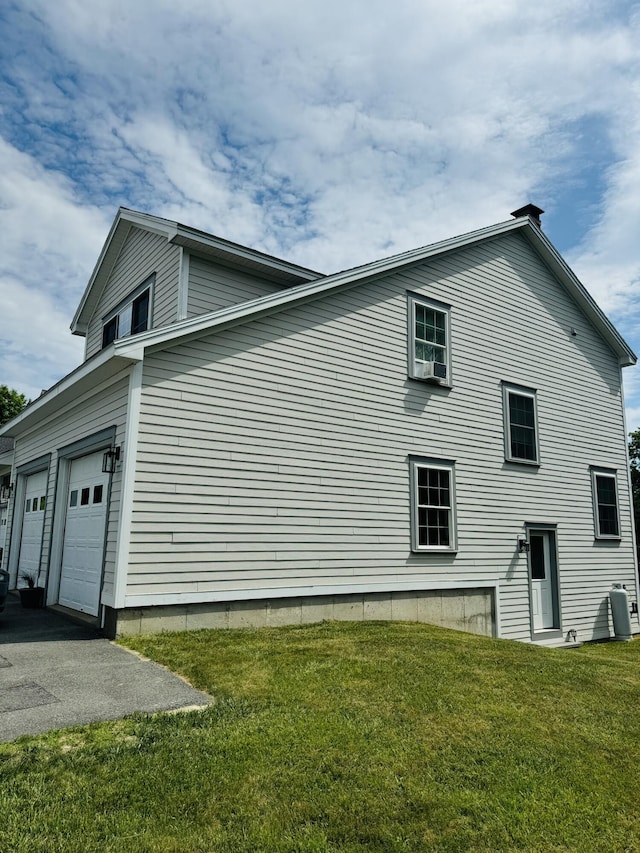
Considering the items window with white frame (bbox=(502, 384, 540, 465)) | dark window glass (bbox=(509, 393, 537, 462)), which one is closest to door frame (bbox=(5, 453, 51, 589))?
window with white frame (bbox=(502, 384, 540, 465))

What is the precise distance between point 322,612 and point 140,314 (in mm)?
6883

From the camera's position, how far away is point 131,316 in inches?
494

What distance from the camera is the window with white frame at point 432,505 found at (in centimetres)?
1130

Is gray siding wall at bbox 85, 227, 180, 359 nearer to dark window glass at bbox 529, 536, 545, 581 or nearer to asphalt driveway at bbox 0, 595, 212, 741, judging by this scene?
asphalt driveway at bbox 0, 595, 212, 741

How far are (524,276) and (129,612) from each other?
471 inches

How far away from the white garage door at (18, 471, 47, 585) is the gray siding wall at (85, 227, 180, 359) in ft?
11.5

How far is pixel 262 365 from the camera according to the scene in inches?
378

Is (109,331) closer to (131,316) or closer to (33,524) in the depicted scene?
(131,316)

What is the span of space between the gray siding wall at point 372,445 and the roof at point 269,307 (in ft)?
0.82

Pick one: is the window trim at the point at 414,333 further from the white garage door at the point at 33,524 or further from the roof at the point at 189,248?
the white garage door at the point at 33,524

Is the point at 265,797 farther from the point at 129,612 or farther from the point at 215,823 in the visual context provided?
the point at 129,612

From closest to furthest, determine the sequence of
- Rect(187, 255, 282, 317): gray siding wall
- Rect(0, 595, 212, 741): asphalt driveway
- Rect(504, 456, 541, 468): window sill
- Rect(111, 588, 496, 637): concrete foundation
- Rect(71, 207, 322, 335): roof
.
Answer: Rect(0, 595, 212, 741): asphalt driveway, Rect(111, 588, 496, 637): concrete foundation, Rect(71, 207, 322, 335): roof, Rect(187, 255, 282, 317): gray siding wall, Rect(504, 456, 541, 468): window sill

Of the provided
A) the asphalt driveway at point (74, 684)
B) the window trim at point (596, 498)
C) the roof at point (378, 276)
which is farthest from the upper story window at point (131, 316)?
the window trim at point (596, 498)

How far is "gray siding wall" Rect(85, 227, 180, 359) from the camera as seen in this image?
A: 1073 centimetres
